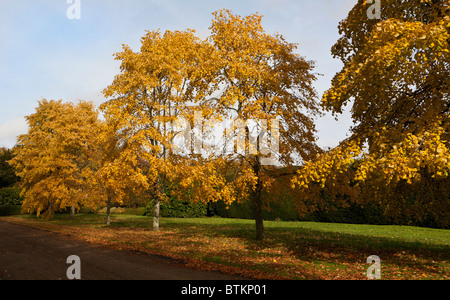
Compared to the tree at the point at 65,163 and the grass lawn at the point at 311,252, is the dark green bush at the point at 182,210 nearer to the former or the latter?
the tree at the point at 65,163

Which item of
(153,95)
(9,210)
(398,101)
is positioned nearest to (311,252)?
(398,101)

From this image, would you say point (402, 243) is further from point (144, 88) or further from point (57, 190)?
point (57, 190)

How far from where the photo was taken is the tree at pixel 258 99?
10992 millimetres

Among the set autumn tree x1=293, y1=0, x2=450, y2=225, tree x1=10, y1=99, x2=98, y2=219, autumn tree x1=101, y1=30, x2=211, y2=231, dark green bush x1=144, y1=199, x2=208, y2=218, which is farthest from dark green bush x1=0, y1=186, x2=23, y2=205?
autumn tree x1=293, y1=0, x2=450, y2=225

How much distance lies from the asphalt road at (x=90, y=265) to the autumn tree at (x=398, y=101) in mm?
A: 4208

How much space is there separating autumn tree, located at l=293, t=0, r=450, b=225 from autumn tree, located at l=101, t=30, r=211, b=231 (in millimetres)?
7668

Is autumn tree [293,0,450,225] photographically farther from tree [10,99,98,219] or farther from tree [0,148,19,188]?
tree [0,148,19,188]

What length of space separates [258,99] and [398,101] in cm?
465

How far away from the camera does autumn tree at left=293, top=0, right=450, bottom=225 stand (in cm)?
667

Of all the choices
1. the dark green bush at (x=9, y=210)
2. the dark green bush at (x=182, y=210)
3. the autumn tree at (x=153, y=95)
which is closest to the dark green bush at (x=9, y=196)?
the dark green bush at (x=9, y=210)

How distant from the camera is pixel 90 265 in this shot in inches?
348

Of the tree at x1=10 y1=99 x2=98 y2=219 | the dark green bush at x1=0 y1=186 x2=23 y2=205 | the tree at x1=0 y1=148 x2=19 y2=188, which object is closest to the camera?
the tree at x1=10 y1=99 x2=98 y2=219

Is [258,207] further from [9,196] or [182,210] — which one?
[9,196]
